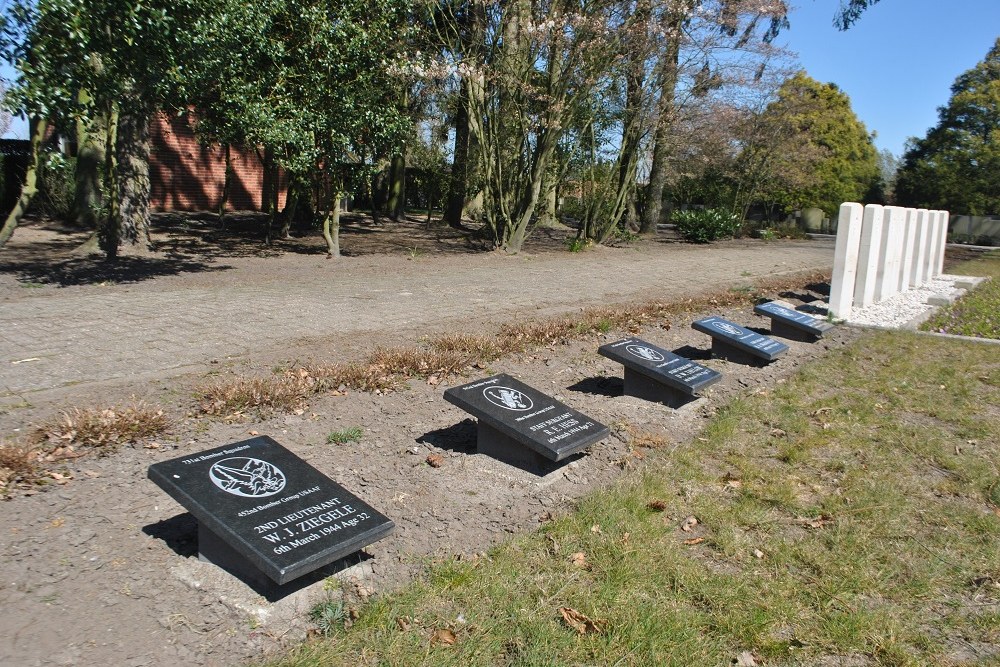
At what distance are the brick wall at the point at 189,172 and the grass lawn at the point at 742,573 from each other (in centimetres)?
1968

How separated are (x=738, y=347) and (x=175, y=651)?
5404mm

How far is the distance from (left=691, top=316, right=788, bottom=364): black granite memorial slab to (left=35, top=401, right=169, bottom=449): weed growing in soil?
447 centimetres

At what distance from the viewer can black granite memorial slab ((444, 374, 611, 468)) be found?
4.24m

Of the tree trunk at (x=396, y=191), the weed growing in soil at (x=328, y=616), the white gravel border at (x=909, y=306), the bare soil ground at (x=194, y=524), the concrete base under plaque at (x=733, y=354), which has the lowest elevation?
the weed growing in soil at (x=328, y=616)

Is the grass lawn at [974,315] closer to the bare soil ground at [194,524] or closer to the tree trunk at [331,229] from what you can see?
the bare soil ground at [194,524]

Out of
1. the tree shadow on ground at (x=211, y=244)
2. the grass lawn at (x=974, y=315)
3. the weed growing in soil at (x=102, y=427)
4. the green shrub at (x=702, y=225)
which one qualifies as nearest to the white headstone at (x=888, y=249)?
the grass lawn at (x=974, y=315)

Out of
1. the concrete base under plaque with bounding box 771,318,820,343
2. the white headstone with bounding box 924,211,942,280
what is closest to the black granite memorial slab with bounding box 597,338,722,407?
the concrete base under plaque with bounding box 771,318,820,343

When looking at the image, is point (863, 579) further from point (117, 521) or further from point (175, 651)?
point (117, 521)

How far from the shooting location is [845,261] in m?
9.78

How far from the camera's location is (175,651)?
268 cm

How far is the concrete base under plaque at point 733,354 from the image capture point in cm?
729

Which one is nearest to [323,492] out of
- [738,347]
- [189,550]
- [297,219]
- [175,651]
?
[189,550]

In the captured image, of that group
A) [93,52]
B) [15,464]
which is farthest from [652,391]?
[93,52]

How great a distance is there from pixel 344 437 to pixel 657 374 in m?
2.18
